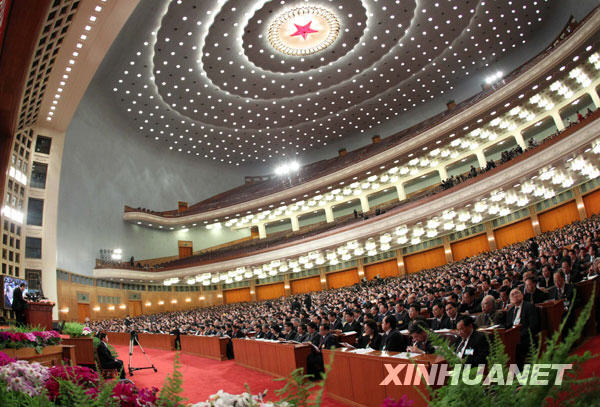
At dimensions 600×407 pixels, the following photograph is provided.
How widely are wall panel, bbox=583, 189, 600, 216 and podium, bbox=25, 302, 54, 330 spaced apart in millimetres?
19611

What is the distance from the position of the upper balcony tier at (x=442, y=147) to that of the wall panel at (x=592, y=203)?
4.14 m

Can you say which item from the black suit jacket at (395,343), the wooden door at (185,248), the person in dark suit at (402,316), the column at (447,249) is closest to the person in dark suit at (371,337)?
the black suit jacket at (395,343)

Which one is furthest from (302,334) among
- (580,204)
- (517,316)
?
(580,204)

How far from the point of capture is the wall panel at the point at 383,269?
25031 mm

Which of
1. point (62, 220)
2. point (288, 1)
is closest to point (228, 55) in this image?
point (288, 1)

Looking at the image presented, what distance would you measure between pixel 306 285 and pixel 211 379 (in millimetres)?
20990

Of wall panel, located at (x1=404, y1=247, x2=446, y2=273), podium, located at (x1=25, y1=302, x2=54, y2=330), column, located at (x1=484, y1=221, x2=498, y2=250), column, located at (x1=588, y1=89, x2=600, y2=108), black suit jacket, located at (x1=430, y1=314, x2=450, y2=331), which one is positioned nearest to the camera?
black suit jacket, located at (x1=430, y1=314, x2=450, y2=331)

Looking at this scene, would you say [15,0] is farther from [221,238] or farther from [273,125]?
[221,238]

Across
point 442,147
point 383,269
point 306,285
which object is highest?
Answer: point 442,147

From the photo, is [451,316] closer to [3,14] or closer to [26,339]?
[26,339]

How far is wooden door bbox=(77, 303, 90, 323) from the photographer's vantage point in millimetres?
21484

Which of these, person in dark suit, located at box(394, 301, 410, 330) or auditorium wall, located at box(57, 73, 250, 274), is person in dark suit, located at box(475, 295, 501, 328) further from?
auditorium wall, located at box(57, 73, 250, 274)

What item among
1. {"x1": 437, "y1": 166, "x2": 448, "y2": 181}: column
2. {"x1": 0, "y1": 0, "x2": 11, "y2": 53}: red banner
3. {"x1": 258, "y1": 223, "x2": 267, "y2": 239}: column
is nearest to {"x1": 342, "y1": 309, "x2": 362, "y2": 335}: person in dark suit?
{"x1": 0, "y1": 0, "x2": 11, "y2": 53}: red banner

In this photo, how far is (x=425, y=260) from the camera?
77.7 ft
